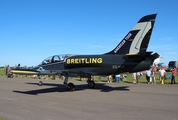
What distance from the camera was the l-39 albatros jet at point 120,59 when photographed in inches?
529

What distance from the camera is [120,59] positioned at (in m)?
14.1

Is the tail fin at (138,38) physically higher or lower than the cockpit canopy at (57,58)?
higher

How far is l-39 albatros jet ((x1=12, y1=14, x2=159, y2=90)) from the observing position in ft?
44.1

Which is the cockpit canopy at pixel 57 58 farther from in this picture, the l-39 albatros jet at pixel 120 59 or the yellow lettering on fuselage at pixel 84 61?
the yellow lettering on fuselage at pixel 84 61

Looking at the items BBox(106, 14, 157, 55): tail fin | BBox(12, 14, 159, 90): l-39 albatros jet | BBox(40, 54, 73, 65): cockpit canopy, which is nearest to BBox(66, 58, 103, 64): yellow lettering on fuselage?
BBox(12, 14, 159, 90): l-39 albatros jet

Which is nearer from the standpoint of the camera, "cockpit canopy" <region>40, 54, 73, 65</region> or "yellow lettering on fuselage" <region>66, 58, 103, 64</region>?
"yellow lettering on fuselage" <region>66, 58, 103, 64</region>

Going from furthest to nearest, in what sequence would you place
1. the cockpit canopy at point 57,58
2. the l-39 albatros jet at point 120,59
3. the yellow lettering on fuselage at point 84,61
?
1. the cockpit canopy at point 57,58
2. the yellow lettering on fuselage at point 84,61
3. the l-39 albatros jet at point 120,59

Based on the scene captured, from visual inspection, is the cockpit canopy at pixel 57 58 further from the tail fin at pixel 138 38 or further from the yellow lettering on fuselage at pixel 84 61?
the tail fin at pixel 138 38

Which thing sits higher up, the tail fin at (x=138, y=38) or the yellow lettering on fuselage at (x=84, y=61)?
the tail fin at (x=138, y=38)

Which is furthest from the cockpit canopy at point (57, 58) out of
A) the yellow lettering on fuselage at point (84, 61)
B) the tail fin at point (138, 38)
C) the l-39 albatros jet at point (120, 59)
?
the tail fin at point (138, 38)

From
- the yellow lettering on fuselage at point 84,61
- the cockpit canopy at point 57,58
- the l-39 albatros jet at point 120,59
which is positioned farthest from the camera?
the cockpit canopy at point 57,58

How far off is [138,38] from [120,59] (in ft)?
6.21

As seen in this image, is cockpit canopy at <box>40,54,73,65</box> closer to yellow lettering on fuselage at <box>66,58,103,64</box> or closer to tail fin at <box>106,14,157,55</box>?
yellow lettering on fuselage at <box>66,58,103,64</box>

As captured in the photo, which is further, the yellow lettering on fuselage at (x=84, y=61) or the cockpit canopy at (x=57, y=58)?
the cockpit canopy at (x=57, y=58)
